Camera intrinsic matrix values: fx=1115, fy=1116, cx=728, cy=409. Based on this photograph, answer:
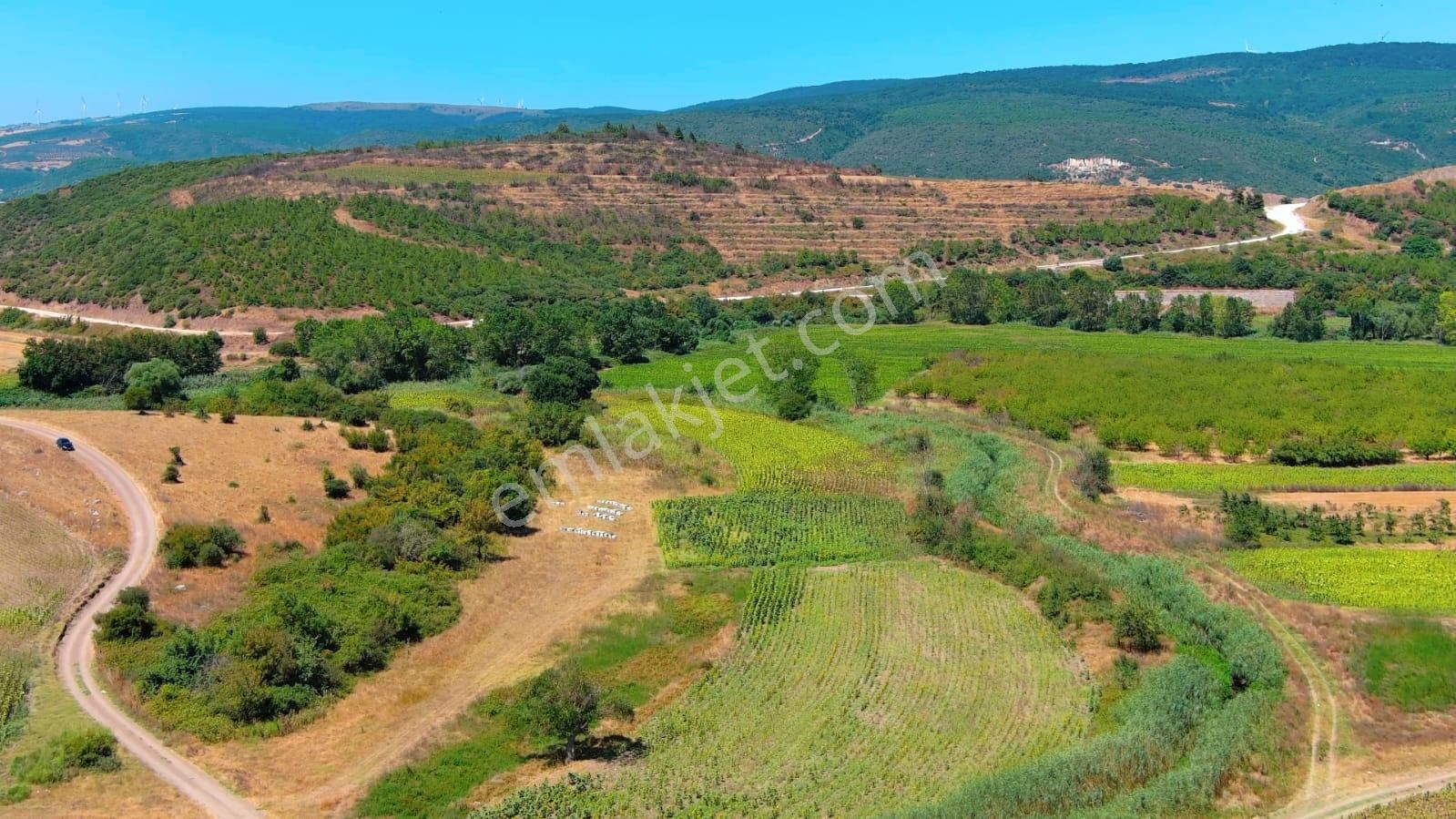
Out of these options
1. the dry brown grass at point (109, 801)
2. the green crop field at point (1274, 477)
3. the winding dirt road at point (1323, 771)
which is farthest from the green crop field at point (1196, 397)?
the dry brown grass at point (109, 801)

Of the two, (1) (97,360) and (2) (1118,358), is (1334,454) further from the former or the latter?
(1) (97,360)

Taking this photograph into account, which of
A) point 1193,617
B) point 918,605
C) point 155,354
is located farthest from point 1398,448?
point 155,354

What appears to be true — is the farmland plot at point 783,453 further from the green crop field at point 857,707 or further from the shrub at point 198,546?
the shrub at point 198,546

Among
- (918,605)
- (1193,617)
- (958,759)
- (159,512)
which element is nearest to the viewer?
(958,759)

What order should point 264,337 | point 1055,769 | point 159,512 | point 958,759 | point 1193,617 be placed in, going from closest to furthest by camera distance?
1. point 1055,769
2. point 958,759
3. point 1193,617
4. point 159,512
5. point 264,337

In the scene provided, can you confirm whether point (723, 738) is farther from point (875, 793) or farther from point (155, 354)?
point (155, 354)
